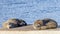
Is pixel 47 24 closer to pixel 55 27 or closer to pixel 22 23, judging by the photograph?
pixel 55 27

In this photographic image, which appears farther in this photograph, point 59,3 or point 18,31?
point 59,3

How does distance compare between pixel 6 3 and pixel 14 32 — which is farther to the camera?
pixel 6 3

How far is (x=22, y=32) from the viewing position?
2.08m

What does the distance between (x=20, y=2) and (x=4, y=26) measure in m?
3.86

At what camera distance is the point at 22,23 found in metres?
2.62

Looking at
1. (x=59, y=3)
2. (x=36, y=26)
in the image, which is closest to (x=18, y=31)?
(x=36, y=26)

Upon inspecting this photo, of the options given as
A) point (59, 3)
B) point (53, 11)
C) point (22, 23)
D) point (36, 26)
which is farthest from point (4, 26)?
point (59, 3)

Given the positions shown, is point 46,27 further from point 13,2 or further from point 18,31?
point 13,2

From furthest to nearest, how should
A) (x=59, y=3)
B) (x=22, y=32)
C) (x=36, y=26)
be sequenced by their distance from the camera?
(x=59, y=3) → (x=36, y=26) → (x=22, y=32)

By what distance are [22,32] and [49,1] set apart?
4.38m

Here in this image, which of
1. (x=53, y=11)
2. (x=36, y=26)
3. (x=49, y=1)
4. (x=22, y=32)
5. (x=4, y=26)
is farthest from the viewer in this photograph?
(x=49, y=1)

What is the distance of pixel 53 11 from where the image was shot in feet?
17.0

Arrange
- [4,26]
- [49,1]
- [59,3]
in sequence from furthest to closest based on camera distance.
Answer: [49,1], [59,3], [4,26]

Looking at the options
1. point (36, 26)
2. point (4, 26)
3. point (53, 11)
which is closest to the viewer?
point (36, 26)
